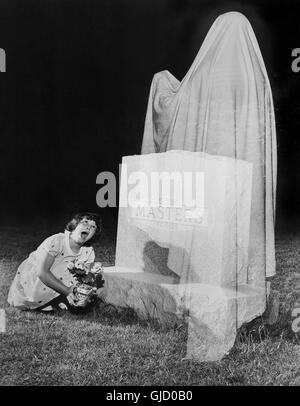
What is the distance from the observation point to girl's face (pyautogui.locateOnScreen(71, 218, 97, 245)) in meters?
3.22

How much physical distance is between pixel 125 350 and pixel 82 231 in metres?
0.75

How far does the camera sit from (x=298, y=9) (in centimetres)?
308

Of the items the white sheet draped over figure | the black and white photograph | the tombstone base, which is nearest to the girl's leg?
the black and white photograph

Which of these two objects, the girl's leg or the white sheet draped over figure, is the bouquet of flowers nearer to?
the girl's leg

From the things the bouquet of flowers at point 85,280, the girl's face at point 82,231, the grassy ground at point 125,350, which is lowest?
the grassy ground at point 125,350

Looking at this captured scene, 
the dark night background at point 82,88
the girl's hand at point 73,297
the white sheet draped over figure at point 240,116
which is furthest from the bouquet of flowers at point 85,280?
the white sheet draped over figure at point 240,116

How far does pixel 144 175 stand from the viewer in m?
3.22

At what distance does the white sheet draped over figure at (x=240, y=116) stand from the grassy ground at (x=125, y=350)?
7.3 inches

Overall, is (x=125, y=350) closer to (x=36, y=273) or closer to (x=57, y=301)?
(x=57, y=301)

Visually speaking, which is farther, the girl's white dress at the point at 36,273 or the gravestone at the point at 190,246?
the girl's white dress at the point at 36,273

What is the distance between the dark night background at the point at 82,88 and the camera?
313cm

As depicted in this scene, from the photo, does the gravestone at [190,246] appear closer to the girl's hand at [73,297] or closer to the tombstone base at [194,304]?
the tombstone base at [194,304]

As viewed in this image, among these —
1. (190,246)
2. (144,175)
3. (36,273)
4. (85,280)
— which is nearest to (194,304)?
(190,246)
